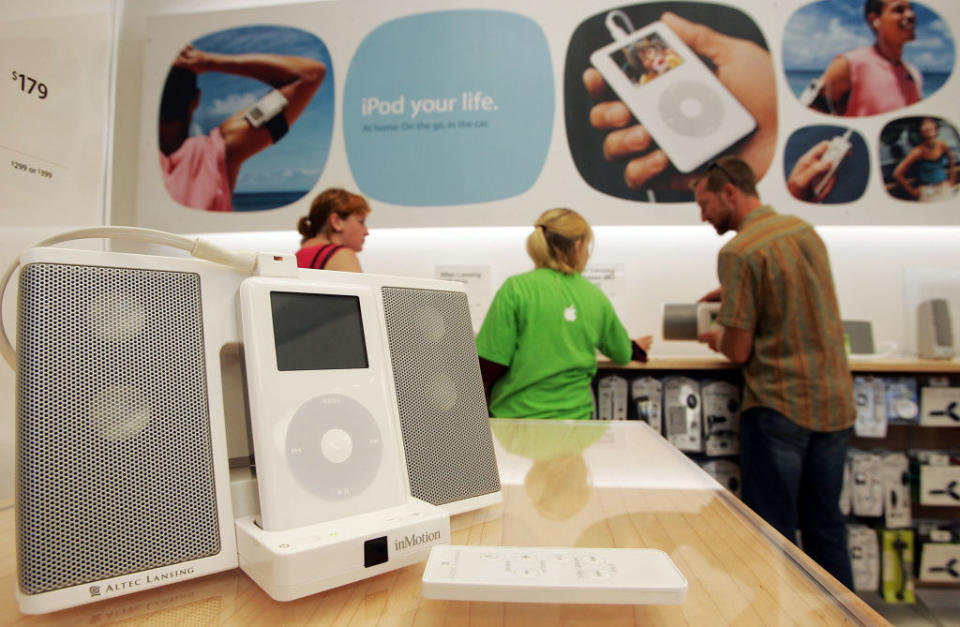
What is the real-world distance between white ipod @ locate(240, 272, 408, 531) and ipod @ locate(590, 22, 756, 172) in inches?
87.2

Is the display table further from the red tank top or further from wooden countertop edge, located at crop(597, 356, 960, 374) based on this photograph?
wooden countertop edge, located at crop(597, 356, 960, 374)

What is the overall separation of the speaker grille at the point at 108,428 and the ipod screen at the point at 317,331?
0.07 meters

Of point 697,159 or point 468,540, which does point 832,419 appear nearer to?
point 697,159

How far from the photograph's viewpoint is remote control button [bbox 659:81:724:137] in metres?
2.36

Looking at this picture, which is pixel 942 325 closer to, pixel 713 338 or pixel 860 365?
pixel 860 365

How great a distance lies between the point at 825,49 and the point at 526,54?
50.8 inches

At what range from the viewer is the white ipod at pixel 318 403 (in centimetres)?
41

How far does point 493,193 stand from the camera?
2432 millimetres

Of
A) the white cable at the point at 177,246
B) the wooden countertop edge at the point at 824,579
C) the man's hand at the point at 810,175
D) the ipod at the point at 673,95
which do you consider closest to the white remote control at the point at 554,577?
the wooden countertop edge at the point at 824,579

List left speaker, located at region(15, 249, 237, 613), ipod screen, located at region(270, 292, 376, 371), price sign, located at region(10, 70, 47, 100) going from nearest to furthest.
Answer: left speaker, located at region(15, 249, 237, 613) < ipod screen, located at region(270, 292, 376, 371) < price sign, located at region(10, 70, 47, 100)

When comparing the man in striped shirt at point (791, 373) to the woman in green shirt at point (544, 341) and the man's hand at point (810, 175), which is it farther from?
the man's hand at point (810, 175)

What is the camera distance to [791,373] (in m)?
1.55

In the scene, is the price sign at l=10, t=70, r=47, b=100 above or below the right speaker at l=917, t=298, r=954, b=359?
above

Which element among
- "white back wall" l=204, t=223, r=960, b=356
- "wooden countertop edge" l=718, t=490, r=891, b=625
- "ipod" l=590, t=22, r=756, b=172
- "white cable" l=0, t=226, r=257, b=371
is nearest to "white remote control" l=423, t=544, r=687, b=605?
"wooden countertop edge" l=718, t=490, r=891, b=625
